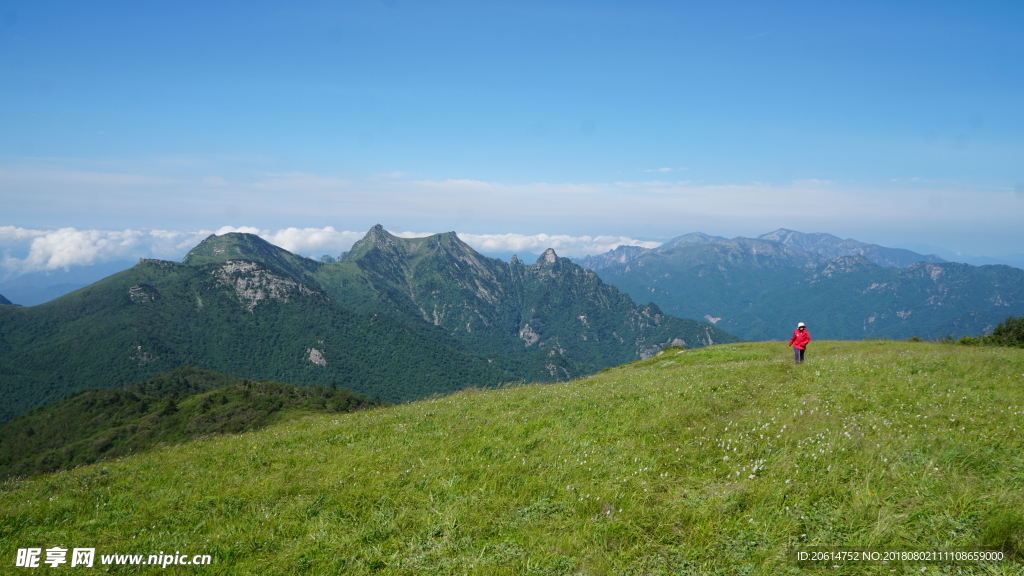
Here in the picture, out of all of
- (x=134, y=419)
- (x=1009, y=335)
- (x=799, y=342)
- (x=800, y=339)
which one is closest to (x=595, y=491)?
(x=799, y=342)

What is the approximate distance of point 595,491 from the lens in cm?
1134

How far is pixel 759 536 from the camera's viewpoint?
9109 millimetres

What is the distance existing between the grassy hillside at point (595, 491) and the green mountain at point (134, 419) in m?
115

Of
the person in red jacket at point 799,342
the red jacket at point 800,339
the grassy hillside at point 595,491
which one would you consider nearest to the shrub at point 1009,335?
the red jacket at point 800,339

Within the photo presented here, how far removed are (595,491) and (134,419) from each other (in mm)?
198443

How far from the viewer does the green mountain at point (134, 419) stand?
411 feet

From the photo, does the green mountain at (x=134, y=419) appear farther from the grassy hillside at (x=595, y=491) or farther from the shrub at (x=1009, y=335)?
the shrub at (x=1009, y=335)

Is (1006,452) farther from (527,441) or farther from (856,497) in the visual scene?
A: (527,441)

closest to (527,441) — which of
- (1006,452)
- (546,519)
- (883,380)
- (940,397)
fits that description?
(546,519)

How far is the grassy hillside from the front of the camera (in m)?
8.96

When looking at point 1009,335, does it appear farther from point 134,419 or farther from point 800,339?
point 134,419

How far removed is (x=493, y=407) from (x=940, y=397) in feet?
53.6

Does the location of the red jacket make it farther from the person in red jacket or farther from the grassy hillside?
the grassy hillside

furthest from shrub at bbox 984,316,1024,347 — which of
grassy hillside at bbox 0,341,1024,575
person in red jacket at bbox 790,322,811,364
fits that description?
grassy hillside at bbox 0,341,1024,575
